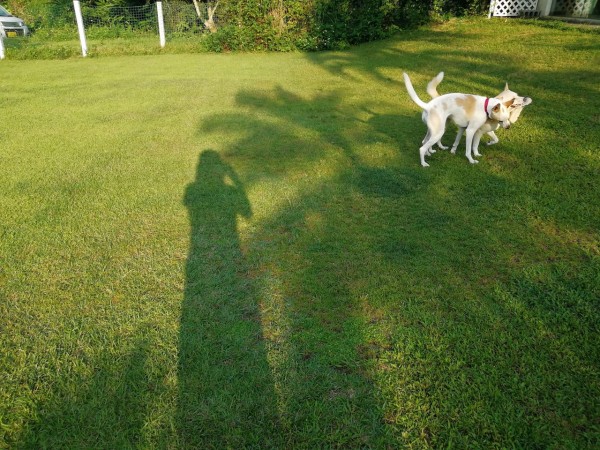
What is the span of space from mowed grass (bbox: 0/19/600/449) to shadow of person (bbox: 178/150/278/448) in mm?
13

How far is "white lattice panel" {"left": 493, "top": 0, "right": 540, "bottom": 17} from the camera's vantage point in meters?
15.8

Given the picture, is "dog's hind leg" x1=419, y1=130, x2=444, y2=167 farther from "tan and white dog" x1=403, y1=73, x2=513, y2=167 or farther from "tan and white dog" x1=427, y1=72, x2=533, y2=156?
"tan and white dog" x1=427, y1=72, x2=533, y2=156

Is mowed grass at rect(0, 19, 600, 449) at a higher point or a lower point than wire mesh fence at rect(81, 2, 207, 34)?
lower

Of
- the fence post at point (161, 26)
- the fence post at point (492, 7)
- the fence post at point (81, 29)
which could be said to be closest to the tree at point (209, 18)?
the fence post at point (161, 26)

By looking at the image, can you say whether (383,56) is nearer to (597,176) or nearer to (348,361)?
(597,176)

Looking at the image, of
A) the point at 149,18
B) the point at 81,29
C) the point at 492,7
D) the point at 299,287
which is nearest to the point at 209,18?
the point at 149,18

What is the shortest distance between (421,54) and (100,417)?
1278 centimetres

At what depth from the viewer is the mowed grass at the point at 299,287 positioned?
2.12 meters

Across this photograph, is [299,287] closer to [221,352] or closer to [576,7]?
[221,352]

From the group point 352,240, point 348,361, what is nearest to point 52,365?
point 348,361

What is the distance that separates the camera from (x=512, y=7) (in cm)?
1591

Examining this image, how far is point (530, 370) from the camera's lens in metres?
2.32

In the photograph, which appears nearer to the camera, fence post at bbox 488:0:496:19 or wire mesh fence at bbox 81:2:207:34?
fence post at bbox 488:0:496:19

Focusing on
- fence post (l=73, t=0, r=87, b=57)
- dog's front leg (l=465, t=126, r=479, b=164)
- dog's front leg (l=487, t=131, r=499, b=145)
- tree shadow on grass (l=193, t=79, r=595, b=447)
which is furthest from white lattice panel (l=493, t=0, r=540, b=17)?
fence post (l=73, t=0, r=87, b=57)
